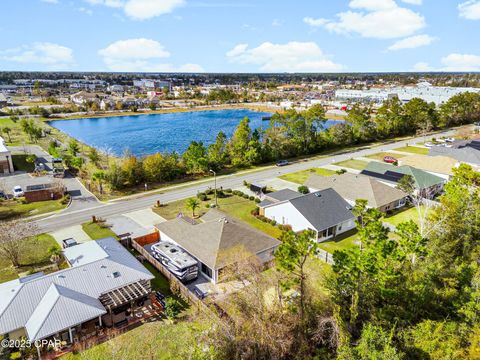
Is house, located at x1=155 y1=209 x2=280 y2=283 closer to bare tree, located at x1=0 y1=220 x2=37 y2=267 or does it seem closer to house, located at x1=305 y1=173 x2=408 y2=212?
bare tree, located at x1=0 y1=220 x2=37 y2=267

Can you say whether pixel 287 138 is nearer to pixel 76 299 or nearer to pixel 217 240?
pixel 217 240

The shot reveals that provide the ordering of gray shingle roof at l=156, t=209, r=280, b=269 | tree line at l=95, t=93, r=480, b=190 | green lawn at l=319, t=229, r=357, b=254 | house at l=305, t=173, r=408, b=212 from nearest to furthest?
gray shingle roof at l=156, t=209, r=280, b=269
green lawn at l=319, t=229, r=357, b=254
house at l=305, t=173, r=408, b=212
tree line at l=95, t=93, r=480, b=190

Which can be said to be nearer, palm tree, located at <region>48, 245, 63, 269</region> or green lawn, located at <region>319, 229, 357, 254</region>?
palm tree, located at <region>48, 245, 63, 269</region>

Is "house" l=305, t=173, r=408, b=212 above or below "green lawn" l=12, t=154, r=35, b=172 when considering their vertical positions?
below

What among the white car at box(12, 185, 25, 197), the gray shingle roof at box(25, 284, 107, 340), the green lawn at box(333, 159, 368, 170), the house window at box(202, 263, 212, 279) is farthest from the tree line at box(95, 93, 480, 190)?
the gray shingle roof at box(25, 284, 107, 340)

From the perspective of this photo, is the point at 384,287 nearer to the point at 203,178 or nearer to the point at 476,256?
the point at 476,256

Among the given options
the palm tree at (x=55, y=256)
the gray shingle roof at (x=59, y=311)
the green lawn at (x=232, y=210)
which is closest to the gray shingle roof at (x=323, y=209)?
the green lawn at (x=232, y=210)

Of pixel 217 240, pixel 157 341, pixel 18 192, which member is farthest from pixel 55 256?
pixel 18 192
